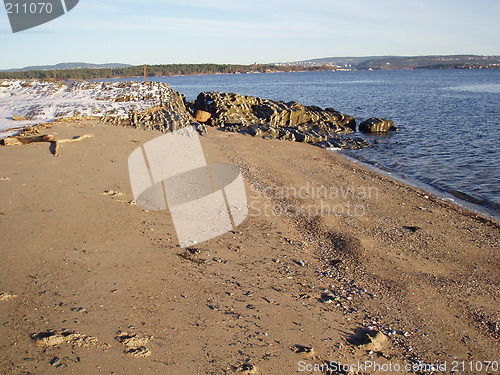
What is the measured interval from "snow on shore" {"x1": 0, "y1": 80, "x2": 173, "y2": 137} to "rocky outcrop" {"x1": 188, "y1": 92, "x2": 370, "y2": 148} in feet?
11.3

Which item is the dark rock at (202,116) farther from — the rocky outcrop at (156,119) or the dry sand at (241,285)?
the dry sand at (241,285)

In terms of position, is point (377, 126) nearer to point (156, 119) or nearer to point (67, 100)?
point (156, 119)

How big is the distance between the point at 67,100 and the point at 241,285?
67.6ft

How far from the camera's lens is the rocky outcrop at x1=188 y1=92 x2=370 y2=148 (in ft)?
71.8

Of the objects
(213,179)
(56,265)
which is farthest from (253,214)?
(56,265)

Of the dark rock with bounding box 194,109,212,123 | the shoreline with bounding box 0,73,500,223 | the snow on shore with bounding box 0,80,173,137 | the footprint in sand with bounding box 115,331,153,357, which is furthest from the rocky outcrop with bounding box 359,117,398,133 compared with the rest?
the footprint in sand with bounding box 115,331,153,357

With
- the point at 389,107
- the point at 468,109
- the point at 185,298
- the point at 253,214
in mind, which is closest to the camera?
the point at 185,298

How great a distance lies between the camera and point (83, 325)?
4.83 meters

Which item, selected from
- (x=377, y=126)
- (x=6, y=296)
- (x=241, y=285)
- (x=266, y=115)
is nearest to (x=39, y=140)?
(x=6, y=296)

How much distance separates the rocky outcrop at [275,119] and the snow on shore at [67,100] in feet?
11.3

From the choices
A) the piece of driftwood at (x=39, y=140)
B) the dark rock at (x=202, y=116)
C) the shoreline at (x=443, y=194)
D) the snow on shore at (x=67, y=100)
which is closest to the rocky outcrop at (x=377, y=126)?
the shoreline at (x=443, y=194)

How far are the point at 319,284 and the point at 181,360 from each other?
9.50ft

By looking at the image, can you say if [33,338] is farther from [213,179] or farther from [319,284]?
[213,179]

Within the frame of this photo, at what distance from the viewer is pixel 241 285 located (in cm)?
618
